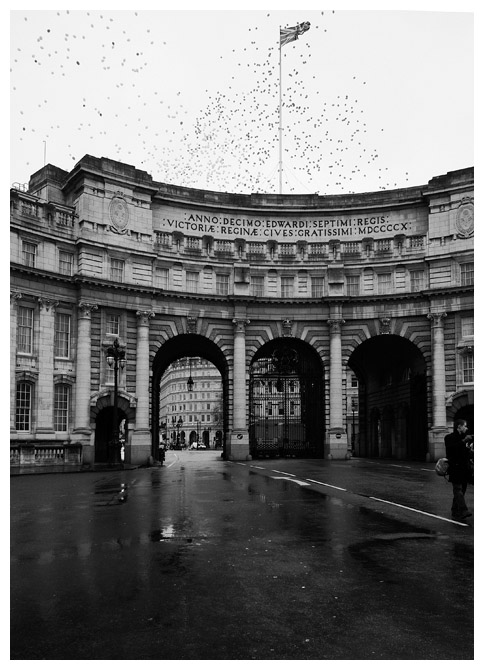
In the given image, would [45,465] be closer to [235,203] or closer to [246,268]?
[246,268]

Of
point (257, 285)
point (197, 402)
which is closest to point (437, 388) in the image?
point (257, 285)

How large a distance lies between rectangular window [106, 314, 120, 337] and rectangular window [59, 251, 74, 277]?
398cm

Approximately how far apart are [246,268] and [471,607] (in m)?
42.3

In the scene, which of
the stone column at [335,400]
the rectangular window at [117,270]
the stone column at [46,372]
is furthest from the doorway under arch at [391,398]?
the stone column at [46,372]

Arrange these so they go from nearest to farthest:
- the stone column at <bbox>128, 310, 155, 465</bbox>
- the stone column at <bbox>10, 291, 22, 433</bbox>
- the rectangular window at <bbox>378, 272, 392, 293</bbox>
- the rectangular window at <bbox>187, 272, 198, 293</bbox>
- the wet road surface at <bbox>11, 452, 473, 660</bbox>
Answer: the wet road surface at <bbox>11, 452, 473, 660</bbox>, the stone column at <bbox>10, 291, 22, 433</bbox>, the stone column at <bbox>128, 310, 155, 465</bbox>, the rectangular window at <bbox>187, 272, 198, 293</bbox>, the rectangular window at <bbox>378, 272, 392, 293</bbox>

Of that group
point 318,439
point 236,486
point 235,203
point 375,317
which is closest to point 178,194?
point 235,203

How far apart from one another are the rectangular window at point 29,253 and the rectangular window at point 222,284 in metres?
13.7

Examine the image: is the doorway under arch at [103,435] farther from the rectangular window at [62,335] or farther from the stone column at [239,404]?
the stone column at [239,404]

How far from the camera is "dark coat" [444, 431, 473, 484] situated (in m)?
13.7

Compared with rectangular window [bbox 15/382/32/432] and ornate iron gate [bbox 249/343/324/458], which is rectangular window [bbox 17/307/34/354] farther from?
ornate iron gate [bbox 249/343/324/458]

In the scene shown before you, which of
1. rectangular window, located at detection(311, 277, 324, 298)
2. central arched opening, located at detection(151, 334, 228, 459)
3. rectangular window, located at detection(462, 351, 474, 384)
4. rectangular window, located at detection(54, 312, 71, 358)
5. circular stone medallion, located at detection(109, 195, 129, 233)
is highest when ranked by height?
circular stone medallion, located at detection(109, 195, 129, 233)

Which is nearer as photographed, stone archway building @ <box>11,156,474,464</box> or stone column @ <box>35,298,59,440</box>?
stone column @ <box>35,298,59,440</box>

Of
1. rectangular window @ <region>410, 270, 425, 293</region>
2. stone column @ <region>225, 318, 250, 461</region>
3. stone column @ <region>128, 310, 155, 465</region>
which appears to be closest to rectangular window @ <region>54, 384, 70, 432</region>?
stone column @ <region>128, 310, 155, 465</region>

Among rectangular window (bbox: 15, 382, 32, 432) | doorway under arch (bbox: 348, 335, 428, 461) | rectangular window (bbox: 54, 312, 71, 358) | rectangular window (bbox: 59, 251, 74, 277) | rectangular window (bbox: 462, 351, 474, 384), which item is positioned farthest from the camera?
doorway under arch (bbox: 348, 335, 428, 461)
